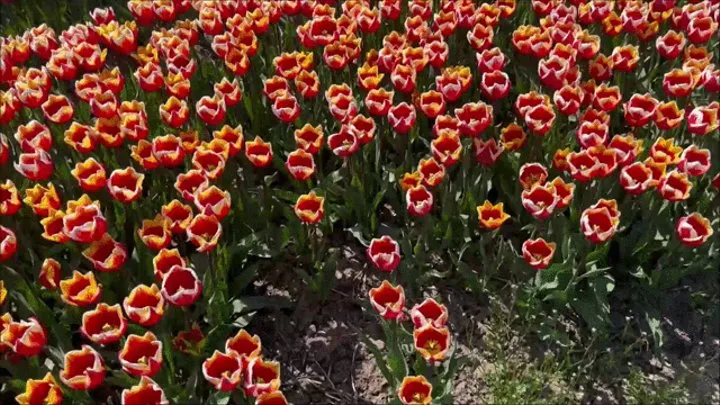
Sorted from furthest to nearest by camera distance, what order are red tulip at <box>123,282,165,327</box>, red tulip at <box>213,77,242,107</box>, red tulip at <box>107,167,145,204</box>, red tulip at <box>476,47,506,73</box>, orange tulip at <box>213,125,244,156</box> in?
red tulip at <box>476,47,506,73</box> < red tulip at <box>213,77,242,107</box> < orange tulip at <box>213,125,244,156</box> < red tulip at <box>107,167,145,204</box> < red tulip at <box>123,282,165,327</box>

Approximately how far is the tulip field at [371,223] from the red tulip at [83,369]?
10 mm

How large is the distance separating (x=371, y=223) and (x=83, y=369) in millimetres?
1427

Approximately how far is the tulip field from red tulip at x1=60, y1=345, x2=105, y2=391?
10 millimetres

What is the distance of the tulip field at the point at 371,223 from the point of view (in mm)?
2975

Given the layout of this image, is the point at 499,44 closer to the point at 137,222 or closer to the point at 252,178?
the point at 252,178

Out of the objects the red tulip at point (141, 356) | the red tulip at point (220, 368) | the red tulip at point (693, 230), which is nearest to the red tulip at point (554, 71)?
the red tulip at point (693, 230)

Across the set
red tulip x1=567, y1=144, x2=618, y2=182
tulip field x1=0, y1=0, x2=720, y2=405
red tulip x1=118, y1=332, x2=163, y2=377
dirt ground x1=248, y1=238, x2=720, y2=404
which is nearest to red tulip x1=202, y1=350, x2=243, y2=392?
tulip field x1=0, y1=0, x2=720, y2=405

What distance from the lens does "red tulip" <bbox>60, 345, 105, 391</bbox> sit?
2.54 m

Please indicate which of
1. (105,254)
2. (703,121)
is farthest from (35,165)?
(703,121)

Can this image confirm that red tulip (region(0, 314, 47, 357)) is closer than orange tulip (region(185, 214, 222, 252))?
Yes

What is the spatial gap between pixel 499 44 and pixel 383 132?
3.12ft

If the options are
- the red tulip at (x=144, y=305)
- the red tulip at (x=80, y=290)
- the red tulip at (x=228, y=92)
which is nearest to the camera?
A: the red tulip at (x=144, y=305)

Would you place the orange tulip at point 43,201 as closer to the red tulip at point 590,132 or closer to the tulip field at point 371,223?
the tulip field at point 371,223

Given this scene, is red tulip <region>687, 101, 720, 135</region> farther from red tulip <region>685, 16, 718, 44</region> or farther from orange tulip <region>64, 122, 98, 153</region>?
orange tulip <region>64, 122, 98, 153</region>
